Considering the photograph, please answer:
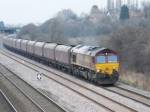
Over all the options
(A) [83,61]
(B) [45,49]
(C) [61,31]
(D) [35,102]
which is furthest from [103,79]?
(C) [61,31]

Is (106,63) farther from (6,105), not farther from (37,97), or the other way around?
(6,105)

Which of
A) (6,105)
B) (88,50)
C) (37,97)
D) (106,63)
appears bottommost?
(37,97)

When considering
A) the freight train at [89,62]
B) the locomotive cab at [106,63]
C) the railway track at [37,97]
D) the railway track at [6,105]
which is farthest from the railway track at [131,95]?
the railway track at [6,105]

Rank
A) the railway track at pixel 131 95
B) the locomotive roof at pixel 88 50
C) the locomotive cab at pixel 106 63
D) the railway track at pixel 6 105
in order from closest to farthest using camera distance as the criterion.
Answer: the railway track at pixel 6 105 < the railway track at pixel 131 95 < the locomotive cab at pixel 106 63 < the locomotive roof at pixel 88 50

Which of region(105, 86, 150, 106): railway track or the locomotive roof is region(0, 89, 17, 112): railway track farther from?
the locomotive roof

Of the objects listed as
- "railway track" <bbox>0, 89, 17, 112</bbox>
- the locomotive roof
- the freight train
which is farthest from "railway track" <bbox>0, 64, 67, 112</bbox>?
the locomotive roof

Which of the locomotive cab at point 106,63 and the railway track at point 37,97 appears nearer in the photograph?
the railway track at point 37,97

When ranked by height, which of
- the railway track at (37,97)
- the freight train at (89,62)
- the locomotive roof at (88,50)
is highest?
the locomotive roof at (88,50)

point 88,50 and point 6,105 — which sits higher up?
point 88,50

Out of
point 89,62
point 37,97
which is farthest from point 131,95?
point 89,62

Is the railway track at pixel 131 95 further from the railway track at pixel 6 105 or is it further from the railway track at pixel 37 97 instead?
the railway track at pixel 6 105

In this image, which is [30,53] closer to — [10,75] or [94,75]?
[10,75]

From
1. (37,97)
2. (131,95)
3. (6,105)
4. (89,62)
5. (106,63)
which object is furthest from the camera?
(89,62)

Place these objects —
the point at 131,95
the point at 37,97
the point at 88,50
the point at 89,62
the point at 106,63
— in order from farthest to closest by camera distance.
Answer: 1. the point at 88,50
2. the point at 89,62
3. the point at 106,63
4. the point at 37,97
5. the point at 131,95
